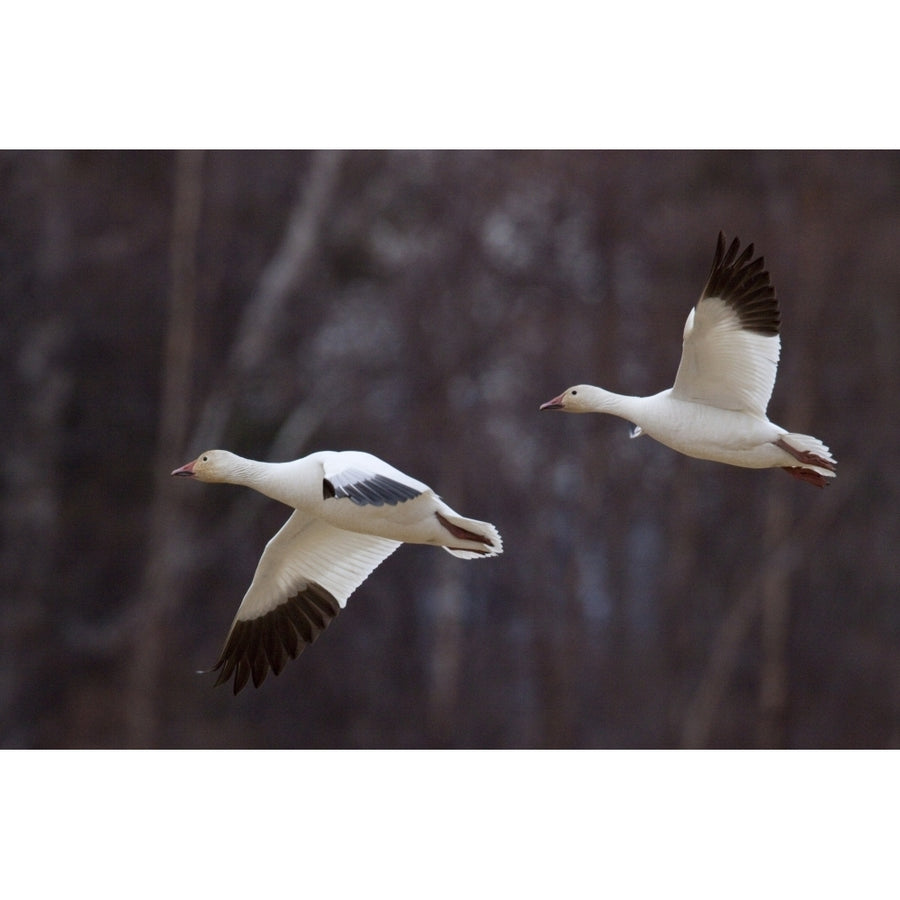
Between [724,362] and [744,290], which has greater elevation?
[744,290]

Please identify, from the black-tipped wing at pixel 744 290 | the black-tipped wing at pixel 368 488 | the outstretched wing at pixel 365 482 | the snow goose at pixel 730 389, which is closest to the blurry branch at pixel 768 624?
the snow goose at pixel 730 389

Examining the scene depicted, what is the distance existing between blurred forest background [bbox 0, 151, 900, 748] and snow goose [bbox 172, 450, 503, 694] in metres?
7.00

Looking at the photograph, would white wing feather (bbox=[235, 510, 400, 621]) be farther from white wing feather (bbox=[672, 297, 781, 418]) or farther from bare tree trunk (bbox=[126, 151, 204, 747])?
bare tree trunk (bbox=[126, 151, 204, 747])

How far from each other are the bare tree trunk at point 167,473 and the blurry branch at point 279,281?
395 mm

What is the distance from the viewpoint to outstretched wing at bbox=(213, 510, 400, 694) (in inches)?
358

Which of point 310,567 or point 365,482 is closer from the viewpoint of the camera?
point 365,482

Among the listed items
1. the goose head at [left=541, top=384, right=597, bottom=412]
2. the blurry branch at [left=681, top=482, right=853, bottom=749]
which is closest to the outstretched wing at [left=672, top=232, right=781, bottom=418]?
the goose head at [left=541, top=384, right=597, bottom=412]

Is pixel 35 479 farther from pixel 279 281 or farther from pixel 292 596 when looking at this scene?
pixel 292 596

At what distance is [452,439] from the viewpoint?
16.2 meters

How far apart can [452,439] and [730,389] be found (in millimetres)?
7714

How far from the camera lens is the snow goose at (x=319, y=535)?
26.2 feet

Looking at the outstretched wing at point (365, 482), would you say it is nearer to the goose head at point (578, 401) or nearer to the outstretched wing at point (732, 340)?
the goose head at point (578, 401)

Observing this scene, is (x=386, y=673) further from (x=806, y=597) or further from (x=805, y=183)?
(x=805, y=183)

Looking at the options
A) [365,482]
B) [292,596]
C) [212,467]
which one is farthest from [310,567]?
[365,482]
